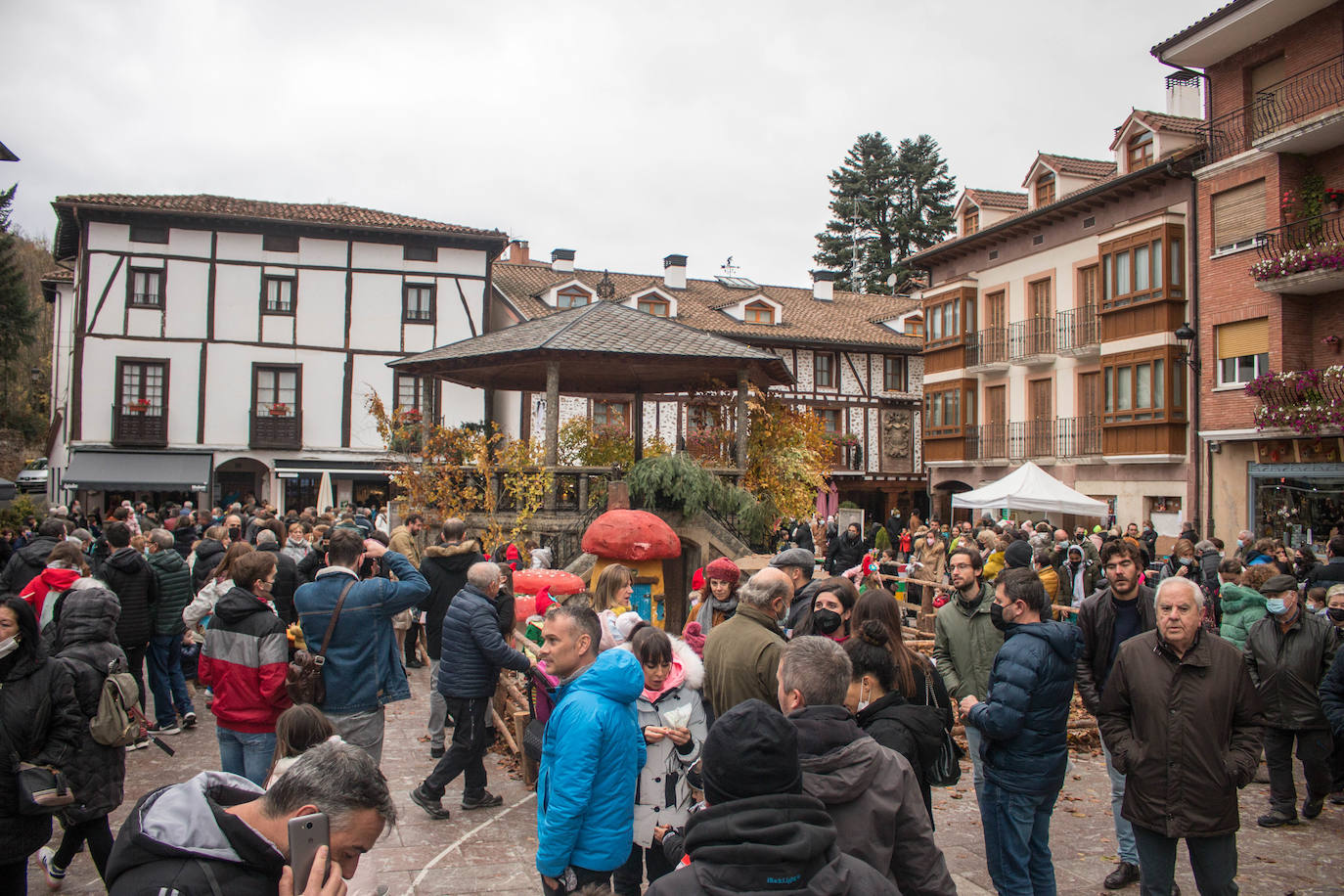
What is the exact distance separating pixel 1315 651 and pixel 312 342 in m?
29.0

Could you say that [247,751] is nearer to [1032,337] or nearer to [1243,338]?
[1243,338]

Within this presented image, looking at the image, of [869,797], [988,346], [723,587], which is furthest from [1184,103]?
[869,797]

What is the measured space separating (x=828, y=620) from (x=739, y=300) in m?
32.8

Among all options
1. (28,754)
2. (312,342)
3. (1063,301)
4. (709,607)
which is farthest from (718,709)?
(312,342)

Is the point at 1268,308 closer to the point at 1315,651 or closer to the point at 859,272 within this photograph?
the point at 1315,651

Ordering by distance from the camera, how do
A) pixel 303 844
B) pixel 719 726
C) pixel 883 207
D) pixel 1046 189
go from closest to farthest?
1. pixel 303 844
2. pixel 719 726
3. pixel 1046 189
4. pixel 883 207

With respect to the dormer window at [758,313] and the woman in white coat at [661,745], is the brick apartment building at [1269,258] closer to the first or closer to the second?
the dormer window at [758,313]

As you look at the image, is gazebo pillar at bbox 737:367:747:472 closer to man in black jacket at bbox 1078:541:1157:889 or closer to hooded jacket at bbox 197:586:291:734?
man in black jacket at bbox 1078:541:1157:889

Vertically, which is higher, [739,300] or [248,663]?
[739,300]

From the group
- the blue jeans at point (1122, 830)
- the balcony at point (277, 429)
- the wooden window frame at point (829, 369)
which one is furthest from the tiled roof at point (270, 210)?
the blue jeans at point (1122, 830)

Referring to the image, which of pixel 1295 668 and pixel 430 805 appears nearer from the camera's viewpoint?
pixel 430 805

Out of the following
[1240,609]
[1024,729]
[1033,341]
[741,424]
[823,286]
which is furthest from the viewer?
[823,286]

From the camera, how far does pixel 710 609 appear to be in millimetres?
6918

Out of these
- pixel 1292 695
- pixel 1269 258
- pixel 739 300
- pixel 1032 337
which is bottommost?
pixel 1292 695
